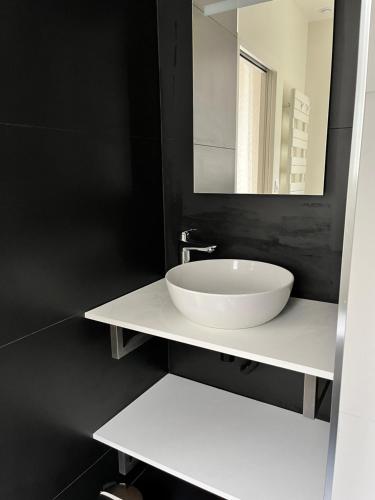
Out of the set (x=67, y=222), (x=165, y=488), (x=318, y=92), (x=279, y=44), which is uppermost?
(x=279, y=44)

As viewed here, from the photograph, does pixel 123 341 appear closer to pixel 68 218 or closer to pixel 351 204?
pixel 68 218

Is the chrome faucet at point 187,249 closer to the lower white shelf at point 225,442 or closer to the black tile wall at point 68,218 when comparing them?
the black tile wall at point 68,218

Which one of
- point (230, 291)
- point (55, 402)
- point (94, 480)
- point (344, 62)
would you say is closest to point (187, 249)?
point (230, 291)

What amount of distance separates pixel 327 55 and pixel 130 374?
1.32 m

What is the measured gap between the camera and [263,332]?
3.57 feet

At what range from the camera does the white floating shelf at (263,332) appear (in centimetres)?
95

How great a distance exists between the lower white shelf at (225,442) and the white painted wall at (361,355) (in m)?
0.38

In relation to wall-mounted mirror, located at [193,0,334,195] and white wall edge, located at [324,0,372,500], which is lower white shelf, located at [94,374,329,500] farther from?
wall-mounted mirror, located at [193,0,334,195]

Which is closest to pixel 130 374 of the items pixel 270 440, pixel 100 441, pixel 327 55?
pixel 100 441

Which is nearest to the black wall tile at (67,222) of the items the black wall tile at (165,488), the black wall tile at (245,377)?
the black wall tile at (245,377)

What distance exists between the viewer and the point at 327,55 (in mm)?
1166

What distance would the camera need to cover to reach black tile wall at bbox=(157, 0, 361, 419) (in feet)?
3.88

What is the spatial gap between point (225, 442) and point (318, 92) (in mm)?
1208

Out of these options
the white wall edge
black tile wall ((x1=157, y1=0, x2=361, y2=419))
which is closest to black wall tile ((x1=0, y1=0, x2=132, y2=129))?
black tile wall ((x1=157, y1=0, x2=361, y2=419))
